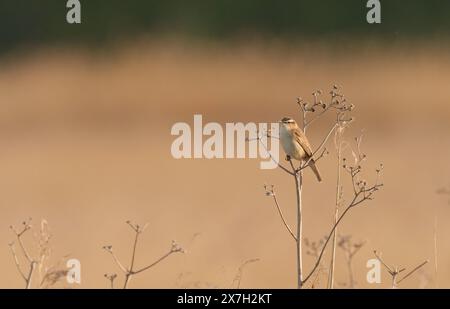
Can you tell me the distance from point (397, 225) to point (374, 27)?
3684 millimetres

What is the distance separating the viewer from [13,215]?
6.83m

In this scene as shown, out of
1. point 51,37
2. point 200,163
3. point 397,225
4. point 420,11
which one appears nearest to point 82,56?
point 51,37

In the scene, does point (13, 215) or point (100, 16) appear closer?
point (13, 215)

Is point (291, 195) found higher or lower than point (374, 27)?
lower

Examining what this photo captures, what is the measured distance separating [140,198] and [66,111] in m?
2.01

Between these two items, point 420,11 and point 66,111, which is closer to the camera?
point 66,111

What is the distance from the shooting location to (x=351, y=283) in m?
4.48

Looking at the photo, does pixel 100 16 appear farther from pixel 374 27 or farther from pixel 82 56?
pixel 374 27

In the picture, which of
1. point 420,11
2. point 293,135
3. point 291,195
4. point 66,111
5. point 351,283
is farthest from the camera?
point 420,11

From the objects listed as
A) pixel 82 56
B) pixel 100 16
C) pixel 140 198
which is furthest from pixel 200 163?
pixel 100 16
